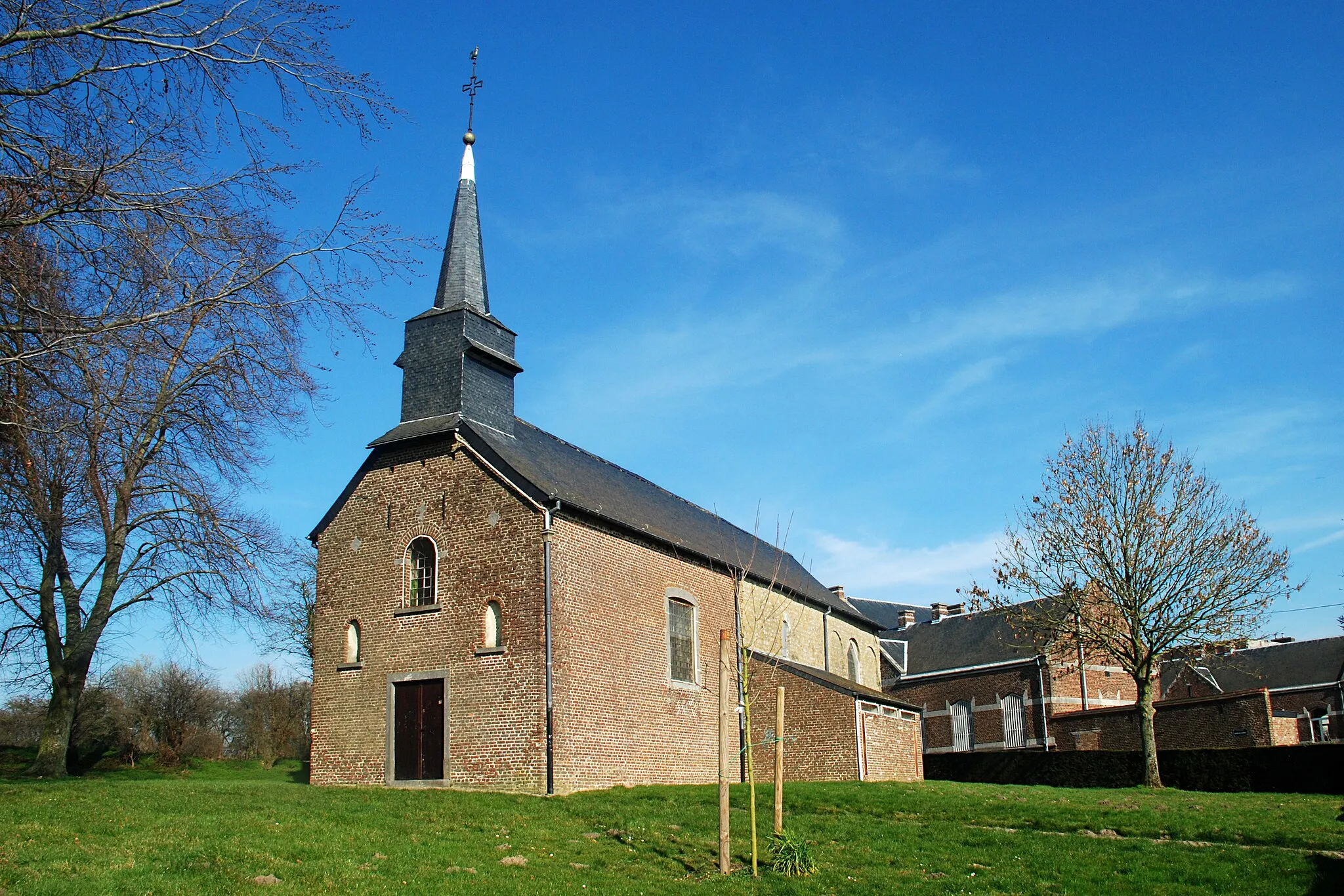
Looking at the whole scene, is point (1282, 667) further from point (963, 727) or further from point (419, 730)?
point (419, 730)

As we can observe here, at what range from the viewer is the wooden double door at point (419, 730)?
19.9 m

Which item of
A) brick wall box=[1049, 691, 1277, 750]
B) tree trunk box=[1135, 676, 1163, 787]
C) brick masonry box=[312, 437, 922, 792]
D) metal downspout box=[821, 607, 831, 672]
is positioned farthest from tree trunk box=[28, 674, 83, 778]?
brick wall box=[1049, 691, 1277, 750]

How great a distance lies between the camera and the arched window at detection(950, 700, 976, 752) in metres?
41.7

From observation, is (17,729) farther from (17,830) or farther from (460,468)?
(17,830)

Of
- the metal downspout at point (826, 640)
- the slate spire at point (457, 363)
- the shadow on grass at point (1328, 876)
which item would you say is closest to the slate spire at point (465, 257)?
the slate spire at point (457, 363)

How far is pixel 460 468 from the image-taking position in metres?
21.2

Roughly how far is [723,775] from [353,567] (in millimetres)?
13162

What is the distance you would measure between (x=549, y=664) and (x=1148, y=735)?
54.1 feet

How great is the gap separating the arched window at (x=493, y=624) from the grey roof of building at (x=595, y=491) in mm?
2339

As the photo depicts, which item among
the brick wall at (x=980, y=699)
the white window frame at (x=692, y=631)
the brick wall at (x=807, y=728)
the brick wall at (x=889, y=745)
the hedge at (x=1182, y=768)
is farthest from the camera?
the brick wall at (x=980, y=699)

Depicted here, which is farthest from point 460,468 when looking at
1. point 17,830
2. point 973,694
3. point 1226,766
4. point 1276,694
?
point 1276,694

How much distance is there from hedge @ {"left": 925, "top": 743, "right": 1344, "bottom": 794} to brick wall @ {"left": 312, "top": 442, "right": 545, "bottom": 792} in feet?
59.9

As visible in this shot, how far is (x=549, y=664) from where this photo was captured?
749 inches

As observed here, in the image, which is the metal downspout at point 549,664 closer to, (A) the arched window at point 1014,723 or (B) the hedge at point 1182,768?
(B) the hedge at point 1182,768
